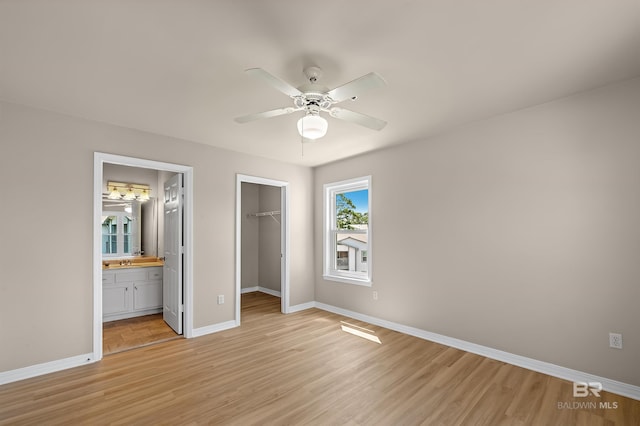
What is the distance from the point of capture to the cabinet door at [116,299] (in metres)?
4.48

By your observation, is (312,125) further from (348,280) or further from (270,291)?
(270,291)

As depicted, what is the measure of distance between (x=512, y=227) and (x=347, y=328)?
2.48 m

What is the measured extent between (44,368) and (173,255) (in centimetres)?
171

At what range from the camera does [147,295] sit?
4.89m

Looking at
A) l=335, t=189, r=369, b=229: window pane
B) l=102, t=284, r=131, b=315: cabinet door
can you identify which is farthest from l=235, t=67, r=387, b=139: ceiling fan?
l=102, t=284, r=131, b=315: cabinet door

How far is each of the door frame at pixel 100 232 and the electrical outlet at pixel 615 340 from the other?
442 centimetres

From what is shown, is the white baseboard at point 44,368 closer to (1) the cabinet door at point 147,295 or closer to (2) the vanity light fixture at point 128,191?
(1) the cabinet door at point 147,295

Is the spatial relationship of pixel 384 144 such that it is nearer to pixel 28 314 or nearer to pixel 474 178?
pixel 474 178

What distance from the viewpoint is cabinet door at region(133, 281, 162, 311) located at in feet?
15.6

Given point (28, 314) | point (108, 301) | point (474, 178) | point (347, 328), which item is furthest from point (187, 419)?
point (474, 178)

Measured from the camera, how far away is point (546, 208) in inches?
114

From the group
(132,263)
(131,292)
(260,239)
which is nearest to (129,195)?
(132,263)

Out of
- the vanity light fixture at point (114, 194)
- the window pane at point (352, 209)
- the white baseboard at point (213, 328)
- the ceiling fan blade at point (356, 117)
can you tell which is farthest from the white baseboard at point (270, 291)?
the ceiling fan blade at point (356, 117)

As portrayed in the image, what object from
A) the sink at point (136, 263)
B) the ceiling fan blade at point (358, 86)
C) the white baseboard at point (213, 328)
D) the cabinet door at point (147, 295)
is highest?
the ceiling fan blade at point (358, 86)
